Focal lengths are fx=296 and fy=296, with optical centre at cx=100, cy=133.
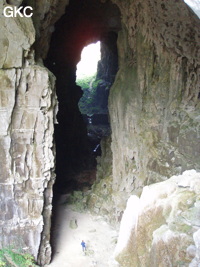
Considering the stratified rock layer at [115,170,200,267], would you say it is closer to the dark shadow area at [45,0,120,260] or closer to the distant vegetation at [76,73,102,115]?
the dark shadow area at [45,0,120,260]

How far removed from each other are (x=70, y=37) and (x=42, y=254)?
17.1 meters

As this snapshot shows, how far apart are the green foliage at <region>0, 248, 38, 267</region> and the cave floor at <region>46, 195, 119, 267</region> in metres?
1.40

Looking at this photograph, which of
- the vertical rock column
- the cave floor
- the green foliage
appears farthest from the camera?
the cave floor

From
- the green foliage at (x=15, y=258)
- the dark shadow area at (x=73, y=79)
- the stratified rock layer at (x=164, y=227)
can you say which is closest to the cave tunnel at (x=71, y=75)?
the dark shadow area at (x=73, y=79)

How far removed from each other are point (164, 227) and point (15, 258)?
9472 millimetres

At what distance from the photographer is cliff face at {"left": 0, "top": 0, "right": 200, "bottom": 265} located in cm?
1147

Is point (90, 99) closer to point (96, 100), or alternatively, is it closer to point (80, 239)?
point (96, 100)

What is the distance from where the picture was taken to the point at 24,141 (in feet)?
38.8

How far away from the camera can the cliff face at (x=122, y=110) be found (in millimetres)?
11469

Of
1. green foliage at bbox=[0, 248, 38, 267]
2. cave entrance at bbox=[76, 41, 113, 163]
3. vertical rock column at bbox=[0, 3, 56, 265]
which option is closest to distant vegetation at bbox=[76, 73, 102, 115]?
cave entrance at bbox=[76, 41, 113, 163]

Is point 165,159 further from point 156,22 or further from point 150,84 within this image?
point 156,22

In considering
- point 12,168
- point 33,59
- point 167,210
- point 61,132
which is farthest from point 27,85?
point 61,132

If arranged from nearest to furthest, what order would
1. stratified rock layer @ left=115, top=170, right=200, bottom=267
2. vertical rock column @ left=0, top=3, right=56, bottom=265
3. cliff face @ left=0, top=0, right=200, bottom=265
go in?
stratified rock layer @ left=115, top=170, right=200, bottom=267
vertical rock column @ left=0, top=3, right=56, bottom=265
cliff face @ left=0, top=0, right=200, bottom=265

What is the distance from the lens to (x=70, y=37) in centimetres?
2405
